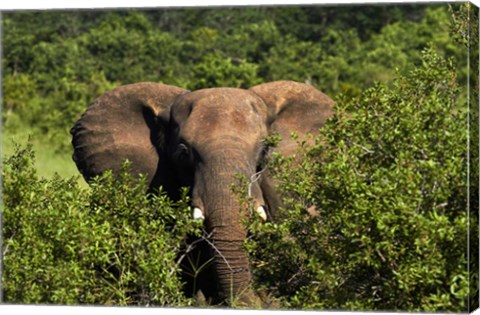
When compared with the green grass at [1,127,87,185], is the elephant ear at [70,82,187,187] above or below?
above

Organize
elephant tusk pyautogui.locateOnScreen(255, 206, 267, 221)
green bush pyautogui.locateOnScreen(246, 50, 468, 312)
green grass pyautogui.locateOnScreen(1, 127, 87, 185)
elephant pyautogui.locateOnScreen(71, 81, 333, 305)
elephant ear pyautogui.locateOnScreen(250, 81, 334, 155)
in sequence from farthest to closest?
green grass pyautogui.locateOnScreen(1, 127, 87, 185) < elephant ear pyautogui.locateOnScreen(250, 81, 334, 155) < elephant pyautogui.locateOnScreen(71, 81, 333, 305) < elephant tusk pyautogui.locateOnScreen(255, 206, 267, 221) < green bush pyautogui.locateOnScreen(246, 50, 468, 312)

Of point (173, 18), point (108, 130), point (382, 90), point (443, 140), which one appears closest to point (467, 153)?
point (443, 140)

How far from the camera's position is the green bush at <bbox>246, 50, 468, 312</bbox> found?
7035 millimetres

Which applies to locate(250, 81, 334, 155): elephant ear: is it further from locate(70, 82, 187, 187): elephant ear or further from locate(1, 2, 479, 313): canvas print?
locate(70, 82, 187, 187): elephant ear

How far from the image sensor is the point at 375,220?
7.14 meters

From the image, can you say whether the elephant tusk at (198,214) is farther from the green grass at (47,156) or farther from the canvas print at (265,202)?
the green grass at (47,156)

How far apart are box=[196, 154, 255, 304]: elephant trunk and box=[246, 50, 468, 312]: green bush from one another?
21.8 inches

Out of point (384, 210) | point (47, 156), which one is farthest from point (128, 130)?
point (47, 156)

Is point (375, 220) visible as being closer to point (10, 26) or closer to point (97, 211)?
point (97, 211)

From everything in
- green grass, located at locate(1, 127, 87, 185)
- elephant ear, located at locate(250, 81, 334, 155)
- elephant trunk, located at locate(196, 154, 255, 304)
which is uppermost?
elephant ear, located at locate(250, 81, 334, 155)

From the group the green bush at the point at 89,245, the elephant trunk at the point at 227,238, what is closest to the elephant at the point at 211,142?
the elephant trunk at the point at 227,238

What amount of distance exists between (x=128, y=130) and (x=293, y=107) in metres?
1.09

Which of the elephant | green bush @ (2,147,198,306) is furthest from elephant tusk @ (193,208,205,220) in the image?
green bush @ (2,147,198,306)

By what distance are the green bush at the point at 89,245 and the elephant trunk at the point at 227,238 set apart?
385 millimetres
